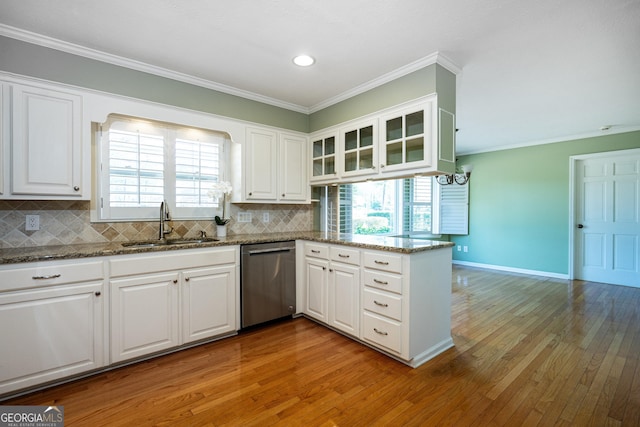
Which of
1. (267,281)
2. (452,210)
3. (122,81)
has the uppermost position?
(122,81)

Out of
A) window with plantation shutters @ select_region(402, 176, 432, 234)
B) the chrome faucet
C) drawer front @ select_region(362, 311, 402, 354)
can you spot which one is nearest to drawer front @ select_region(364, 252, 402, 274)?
drawer front @ select_region(362, 311, 402, 354)

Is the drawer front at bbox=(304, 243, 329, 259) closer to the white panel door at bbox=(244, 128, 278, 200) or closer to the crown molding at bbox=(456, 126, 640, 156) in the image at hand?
the white panel door at bbox=(244, 128, 278, 200)

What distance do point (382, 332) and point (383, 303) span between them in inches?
9.6

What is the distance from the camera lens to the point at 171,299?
2.47m

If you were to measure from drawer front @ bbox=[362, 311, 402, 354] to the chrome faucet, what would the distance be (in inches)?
79.1

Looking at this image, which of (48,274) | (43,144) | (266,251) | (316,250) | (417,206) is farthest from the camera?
(417,206)

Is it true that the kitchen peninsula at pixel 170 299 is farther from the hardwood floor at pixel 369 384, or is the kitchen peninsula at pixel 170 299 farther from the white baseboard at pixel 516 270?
the white baseboard at pixel 516 270

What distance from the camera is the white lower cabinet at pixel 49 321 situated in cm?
187

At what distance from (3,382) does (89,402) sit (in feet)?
1.73

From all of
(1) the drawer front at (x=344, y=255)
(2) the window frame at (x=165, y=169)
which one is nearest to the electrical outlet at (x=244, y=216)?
(2) the window frame at (x=165, y=169)

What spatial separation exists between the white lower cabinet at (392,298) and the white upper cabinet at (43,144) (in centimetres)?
220

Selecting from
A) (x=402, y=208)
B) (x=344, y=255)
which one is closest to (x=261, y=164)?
(x=344, y=255)

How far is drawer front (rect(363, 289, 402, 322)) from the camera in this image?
2371 millimetres

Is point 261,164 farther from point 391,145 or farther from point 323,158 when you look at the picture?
point 391,145
